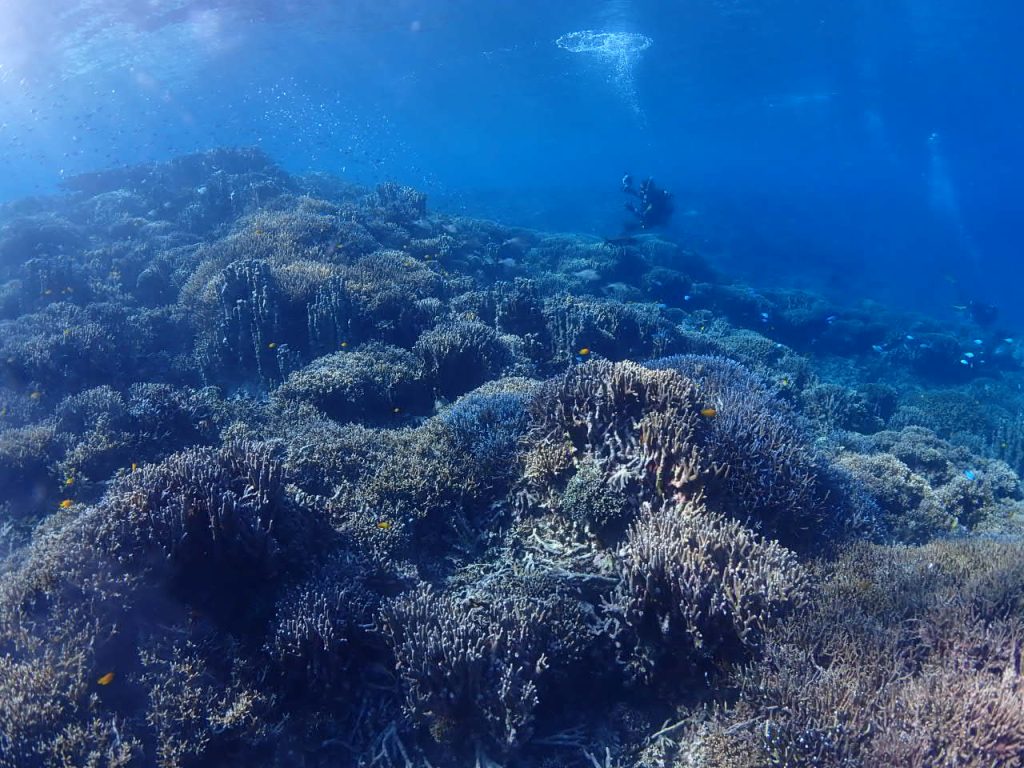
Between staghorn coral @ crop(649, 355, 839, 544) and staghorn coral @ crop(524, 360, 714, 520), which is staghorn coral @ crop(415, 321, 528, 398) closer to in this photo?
staghorn coral @ crop(524, 360, 714, 520)

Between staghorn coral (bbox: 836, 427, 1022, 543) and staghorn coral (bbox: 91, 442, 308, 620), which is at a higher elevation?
staghorn coral (bbox: 91, 442, 308, 620)

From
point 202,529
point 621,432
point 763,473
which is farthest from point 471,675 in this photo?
point 763,473

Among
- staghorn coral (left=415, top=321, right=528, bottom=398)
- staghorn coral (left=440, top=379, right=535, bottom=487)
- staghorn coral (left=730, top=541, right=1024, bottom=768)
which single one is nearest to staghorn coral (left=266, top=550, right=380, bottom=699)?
staghorn coral (left=440, top=379, right=535, bottom=487)

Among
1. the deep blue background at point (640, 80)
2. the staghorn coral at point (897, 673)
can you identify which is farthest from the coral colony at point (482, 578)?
the deep blue background at point (640, 80)

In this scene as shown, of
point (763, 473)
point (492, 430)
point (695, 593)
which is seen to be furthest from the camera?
point (492, 430)

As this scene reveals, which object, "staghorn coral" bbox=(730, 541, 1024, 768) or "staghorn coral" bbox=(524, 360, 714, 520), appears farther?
"staghorn coral" bbox=(524, 360, 714, 520)

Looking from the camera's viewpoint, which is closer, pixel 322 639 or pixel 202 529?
pixel 322 639

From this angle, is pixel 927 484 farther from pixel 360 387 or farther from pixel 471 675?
pixel 360 387

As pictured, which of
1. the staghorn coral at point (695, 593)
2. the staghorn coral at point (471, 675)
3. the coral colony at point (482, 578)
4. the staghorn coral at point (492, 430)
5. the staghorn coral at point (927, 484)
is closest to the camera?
the coral colony at point (482, 578)

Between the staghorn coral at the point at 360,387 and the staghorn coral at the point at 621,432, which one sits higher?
the staghorn coral at the point at 621,432

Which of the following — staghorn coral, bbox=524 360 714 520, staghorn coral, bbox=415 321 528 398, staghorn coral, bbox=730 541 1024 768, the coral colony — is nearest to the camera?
staghorn coral, bbox=730 541 1024 768

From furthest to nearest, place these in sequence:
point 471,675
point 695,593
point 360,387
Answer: point 360,387 < point 695,593 < point 471,675

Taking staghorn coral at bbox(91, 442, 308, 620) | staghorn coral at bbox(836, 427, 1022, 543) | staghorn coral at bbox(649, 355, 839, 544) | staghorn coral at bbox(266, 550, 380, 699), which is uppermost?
staghorn coral at bbox(91, 442, 308, 620)

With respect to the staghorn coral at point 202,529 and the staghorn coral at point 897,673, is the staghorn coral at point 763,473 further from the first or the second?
the staghorn coral at point 202,529
